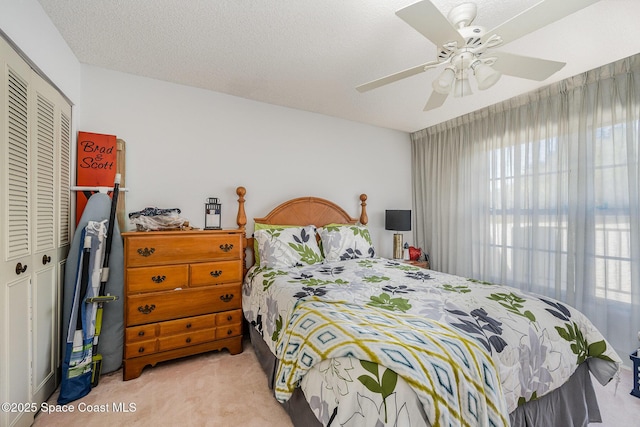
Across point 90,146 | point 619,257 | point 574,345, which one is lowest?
point 574,345

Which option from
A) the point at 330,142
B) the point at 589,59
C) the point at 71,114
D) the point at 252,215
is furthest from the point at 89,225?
the point at 589,59

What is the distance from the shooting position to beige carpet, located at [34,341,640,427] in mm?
1570

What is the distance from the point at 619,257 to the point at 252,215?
337cm

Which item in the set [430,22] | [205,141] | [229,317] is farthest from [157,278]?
[430,22]

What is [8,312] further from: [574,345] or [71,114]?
[574,345]

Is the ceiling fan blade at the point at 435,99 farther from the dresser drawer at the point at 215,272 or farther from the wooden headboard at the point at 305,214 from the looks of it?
the dresser drawer at the point at 215,272

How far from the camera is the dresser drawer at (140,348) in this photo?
1.96 m

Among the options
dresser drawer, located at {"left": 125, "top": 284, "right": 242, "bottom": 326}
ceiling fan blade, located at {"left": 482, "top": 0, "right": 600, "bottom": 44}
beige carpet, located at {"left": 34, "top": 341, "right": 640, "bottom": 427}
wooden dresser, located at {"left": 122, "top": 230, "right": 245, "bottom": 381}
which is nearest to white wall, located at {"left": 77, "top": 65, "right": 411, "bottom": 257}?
wooden dresser, located at {"left": 122, "top": 230, "right": 245, "bottom": 381}

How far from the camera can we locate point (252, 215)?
9.78 ft

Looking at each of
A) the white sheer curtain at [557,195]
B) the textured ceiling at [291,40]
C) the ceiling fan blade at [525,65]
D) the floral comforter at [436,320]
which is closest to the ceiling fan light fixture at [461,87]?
the ceiling fan blade at [525,65]

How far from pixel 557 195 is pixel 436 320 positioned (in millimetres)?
2291

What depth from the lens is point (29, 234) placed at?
1528mm

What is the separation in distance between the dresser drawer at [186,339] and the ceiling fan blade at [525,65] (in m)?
2.78

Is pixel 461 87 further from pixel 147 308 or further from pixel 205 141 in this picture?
pixel 147 308
